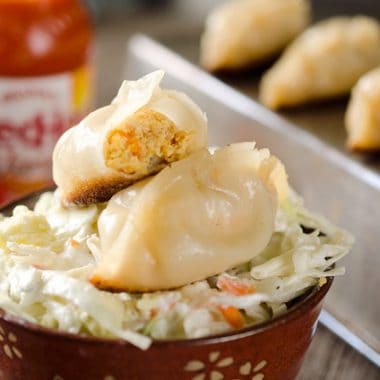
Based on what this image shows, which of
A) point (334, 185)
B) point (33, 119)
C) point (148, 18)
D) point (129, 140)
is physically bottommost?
point (148, 18)

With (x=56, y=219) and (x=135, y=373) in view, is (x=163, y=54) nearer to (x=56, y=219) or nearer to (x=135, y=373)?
(x=56, y=219)

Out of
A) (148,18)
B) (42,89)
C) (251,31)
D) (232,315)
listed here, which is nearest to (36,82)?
(42,89)

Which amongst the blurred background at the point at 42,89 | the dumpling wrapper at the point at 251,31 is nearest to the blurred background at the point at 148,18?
the dumpling wrapper at the point at 251,31

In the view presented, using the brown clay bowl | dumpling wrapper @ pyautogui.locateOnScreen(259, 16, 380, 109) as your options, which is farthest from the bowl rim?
dumpling wrapper @ pyautogui.locateOnScreen(259, 16, 380, 109)

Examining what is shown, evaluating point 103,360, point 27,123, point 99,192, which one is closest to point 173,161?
point 99,192

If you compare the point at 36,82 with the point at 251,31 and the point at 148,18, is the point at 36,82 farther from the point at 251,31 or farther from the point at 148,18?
the point at 148,18

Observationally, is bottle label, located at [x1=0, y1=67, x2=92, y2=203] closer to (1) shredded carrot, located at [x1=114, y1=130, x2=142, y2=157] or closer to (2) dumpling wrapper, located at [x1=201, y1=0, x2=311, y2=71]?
(2) dumpling wrapper, located at [x1=201, y1=0, x2=311, y2=71]
